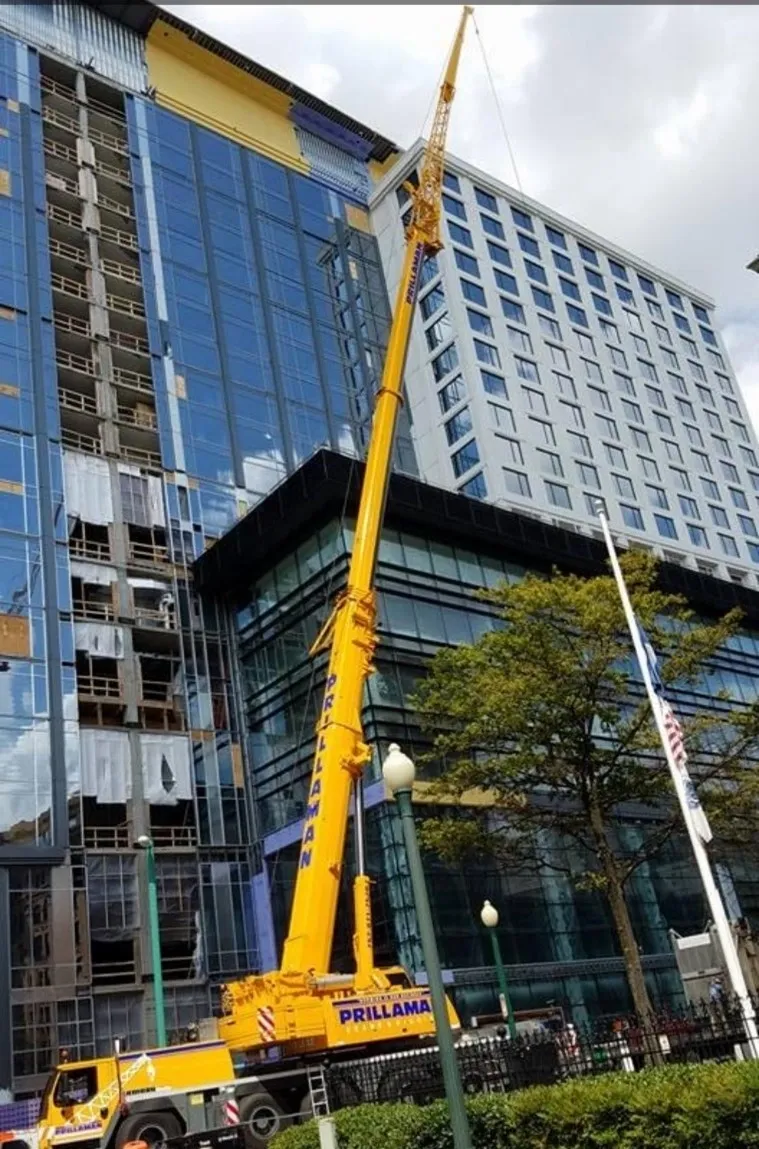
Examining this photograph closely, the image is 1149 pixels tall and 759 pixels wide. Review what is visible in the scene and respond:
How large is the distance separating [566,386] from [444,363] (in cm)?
966

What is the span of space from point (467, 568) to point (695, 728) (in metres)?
17.1

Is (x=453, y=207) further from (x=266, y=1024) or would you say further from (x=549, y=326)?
(x=266, y=1024)

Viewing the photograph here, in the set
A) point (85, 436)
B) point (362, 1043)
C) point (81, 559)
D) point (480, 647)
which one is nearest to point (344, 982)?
point (362, 1043)

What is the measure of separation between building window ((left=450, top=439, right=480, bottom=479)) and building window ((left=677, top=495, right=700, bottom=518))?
18.4 meters

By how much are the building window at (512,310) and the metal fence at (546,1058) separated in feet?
180

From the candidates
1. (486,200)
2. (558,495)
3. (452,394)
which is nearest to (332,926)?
(558,495)

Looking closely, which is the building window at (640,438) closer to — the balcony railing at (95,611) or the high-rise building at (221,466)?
the high-rise building at (221,466)

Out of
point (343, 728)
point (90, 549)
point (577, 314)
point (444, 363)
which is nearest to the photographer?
point (343, 728)

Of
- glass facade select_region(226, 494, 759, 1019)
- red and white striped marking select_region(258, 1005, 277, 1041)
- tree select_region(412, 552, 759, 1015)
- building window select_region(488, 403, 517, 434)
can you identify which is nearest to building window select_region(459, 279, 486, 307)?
building window select_region(488, 403, 517, 434)

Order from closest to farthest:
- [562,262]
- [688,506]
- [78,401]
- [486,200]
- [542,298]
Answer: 1. [78,401]
2. [688,506]
3. [542,298]
4. [486,200]
5. [562,262]

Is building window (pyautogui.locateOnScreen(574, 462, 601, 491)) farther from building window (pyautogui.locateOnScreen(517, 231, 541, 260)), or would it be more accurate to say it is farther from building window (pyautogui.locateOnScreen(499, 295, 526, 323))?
building window (pyautogui.locateOnScreen(517, 231, 541, 260))

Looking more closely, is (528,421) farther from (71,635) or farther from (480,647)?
(480,647)

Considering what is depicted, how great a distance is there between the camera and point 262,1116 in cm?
2095

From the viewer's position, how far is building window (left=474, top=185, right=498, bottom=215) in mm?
72562
